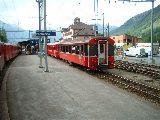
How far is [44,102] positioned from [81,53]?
13.9m

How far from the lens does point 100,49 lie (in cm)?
2627

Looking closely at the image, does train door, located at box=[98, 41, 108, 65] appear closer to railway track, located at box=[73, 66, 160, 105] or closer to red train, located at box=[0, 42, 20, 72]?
railway track, located at box=[73, 66, 160, 105]

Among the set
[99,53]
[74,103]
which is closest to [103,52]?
[99,53]

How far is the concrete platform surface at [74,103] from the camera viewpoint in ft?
40.1

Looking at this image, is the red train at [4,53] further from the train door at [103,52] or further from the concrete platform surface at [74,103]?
the train door at [103,52]

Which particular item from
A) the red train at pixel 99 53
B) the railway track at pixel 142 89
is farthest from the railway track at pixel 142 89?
the red train at pixel 99 53

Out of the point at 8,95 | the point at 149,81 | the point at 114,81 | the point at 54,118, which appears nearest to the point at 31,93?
the point at 8,95

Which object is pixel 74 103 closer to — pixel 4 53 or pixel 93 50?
pixel 93 50

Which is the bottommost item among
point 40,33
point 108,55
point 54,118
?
point 54,118

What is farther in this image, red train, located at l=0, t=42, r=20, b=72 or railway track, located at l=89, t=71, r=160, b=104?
red train, located at l=0, t=42, r=20, b=72

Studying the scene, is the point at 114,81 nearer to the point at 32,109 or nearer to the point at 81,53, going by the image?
the point at 81,53

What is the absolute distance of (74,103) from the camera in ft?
46.9

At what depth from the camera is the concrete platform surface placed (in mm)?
12211

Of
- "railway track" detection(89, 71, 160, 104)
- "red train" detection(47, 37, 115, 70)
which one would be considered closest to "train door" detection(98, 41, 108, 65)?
"red train" detection(47, 37, 115, 70)
